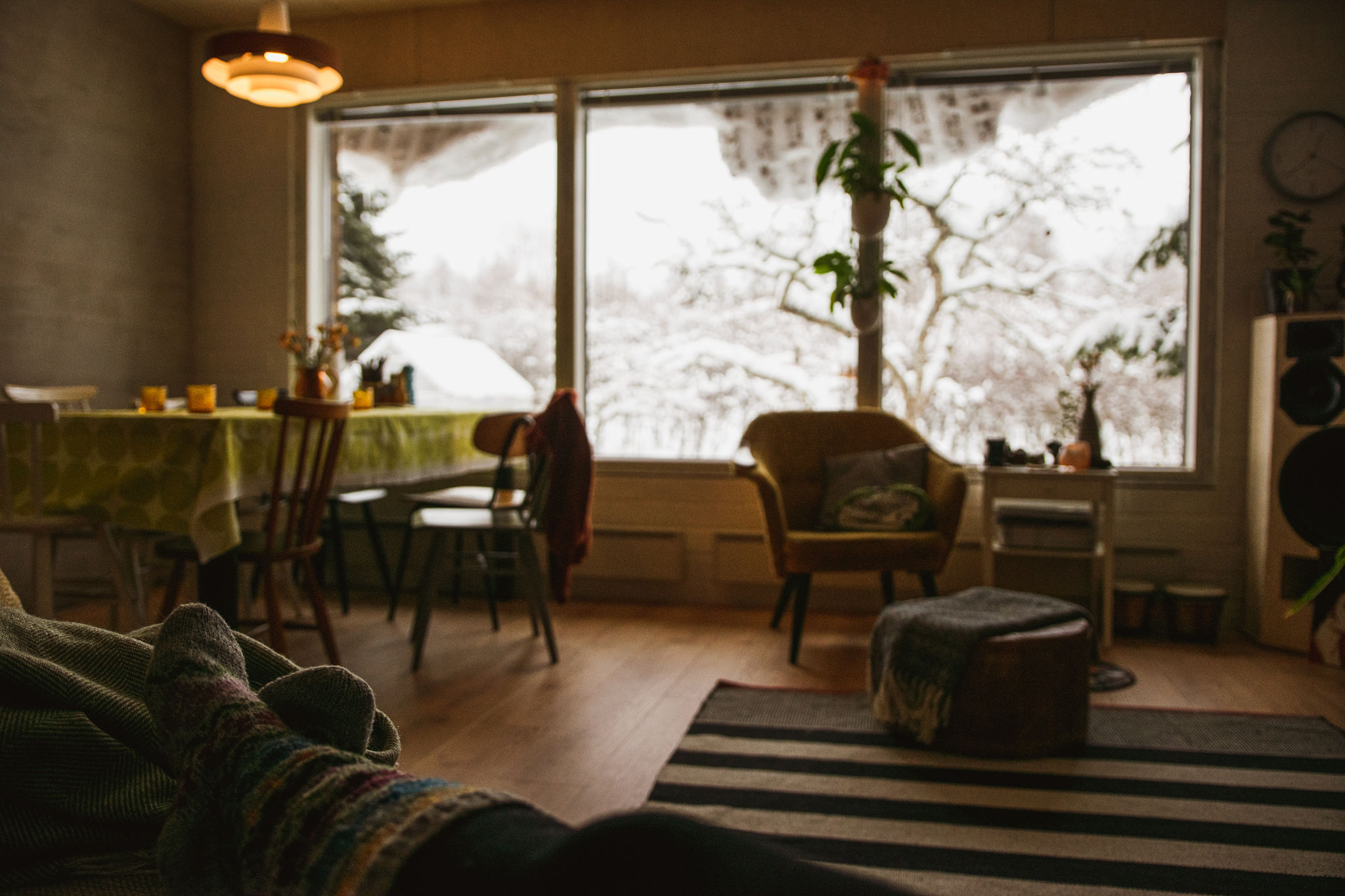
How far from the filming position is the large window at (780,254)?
4172 mm

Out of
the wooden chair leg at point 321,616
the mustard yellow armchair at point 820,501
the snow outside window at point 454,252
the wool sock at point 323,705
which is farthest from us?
the snow outside window at point 454,252

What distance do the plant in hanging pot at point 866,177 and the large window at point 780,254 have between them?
0.26 metres

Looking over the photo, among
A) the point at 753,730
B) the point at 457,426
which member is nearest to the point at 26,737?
the point at 753,730

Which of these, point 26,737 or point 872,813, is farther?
point 872,813

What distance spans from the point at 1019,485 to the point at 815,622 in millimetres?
993

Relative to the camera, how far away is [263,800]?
521 mm

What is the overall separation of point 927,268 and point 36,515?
3.49 metres

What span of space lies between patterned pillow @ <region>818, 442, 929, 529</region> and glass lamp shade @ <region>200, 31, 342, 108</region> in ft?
7.40

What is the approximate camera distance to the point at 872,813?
2148 millimetres

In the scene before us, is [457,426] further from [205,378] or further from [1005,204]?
[1005,204]

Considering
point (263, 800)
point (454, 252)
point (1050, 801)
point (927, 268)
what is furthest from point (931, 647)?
point (454, 252)

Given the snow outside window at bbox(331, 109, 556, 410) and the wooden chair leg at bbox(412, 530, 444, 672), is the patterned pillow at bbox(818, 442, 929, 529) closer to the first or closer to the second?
the wooden chair leg at bbox(412, 530, 444, 672)

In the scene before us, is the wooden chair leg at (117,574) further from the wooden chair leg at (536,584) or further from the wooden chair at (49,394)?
the wooden chair leg at (536,584)

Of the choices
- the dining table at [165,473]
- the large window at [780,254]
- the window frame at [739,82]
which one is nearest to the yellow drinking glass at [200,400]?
the dining table at [165,473]
